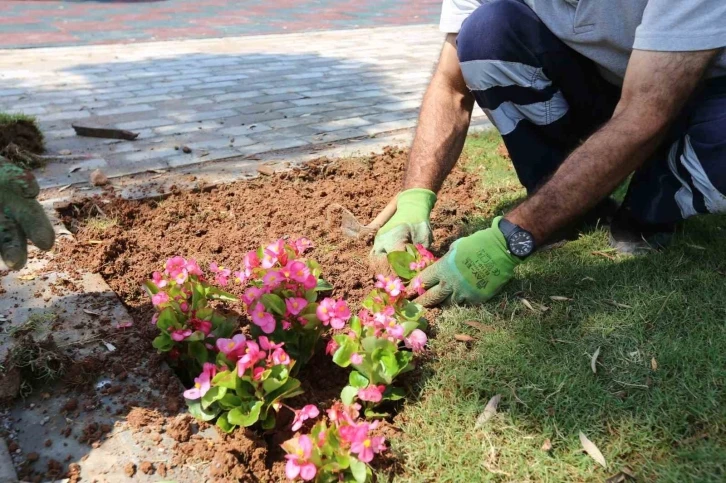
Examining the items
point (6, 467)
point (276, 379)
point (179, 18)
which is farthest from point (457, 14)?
point (179, 18)

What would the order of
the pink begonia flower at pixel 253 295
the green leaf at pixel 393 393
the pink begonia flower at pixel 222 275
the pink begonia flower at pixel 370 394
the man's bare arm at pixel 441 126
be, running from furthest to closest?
the man's bare arm at pixel 441 126, the pink begonia flower at pixel 222 275, the pink begonia flower at pixel 253 295, the green leaf at pixel 393 393, the pink begonia flower at pixel 370 394

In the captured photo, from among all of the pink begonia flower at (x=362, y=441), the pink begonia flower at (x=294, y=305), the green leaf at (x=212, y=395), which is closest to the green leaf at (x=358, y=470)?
the pink begonia flower at (x=362, y=441)

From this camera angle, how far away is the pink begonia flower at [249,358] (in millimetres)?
1750

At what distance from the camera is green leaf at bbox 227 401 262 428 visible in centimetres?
175

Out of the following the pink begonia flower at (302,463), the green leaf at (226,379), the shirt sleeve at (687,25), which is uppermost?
the shirt sleeve at (687,25)

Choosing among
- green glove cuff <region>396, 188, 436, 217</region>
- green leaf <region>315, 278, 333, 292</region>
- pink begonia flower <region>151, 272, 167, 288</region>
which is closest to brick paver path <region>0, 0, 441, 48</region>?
green glove cuff <region>396, 188, 436, 217</region>

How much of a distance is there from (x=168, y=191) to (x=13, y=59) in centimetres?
410

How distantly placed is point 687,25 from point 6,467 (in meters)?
2.29

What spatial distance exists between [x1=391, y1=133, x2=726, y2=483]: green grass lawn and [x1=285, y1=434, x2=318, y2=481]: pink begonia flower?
10.4 inches

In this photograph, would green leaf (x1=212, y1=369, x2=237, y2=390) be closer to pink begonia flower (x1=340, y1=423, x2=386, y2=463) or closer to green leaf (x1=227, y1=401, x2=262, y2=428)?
green leaf (x1=227, y1=401, x2=262, y2=428)

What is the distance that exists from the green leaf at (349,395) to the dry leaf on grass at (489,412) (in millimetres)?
347

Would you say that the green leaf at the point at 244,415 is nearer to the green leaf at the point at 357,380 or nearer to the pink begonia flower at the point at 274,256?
the green leaf at the point at 357,380

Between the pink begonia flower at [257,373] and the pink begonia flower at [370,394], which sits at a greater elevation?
the pink begonia flower at [257,373]

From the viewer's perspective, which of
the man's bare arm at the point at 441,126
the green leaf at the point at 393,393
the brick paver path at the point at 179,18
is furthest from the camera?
the brick paver path at the point at 179,18
